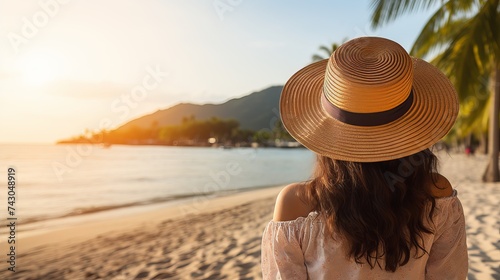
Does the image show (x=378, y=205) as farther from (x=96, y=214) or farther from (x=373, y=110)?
(x=96, y=214)

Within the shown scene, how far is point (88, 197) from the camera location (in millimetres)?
12469

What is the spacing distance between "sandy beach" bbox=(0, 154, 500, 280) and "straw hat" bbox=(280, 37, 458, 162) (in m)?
2.01

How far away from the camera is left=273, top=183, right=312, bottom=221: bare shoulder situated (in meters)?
1.27

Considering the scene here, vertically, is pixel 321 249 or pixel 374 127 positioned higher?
pixel 374 127

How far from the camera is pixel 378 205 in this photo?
1.23 m

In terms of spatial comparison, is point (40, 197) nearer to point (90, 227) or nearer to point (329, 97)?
point (90, 227)

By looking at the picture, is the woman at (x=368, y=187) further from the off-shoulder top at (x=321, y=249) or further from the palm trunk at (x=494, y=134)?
the palm trunk at (x=494, y=134)

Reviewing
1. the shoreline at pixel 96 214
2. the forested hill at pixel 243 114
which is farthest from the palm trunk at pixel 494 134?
the forested hill at pixel 243 114

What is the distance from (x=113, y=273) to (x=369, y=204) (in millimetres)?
3425

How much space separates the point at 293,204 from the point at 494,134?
948 cm

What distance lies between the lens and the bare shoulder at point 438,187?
4.29 ft

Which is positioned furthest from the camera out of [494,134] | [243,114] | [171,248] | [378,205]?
[243,114]

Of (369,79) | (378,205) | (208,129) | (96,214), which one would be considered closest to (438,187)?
(378,205)

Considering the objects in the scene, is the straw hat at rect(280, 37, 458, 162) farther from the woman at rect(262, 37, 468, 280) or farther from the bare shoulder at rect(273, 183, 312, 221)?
the bare shoulder at rect(273, 183, 312, 221)
